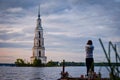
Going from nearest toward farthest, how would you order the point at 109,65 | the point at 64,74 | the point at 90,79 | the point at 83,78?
1. the point at 109,65
2. the point at 90,79
3. the point at 83,78
4. the point at 64,74

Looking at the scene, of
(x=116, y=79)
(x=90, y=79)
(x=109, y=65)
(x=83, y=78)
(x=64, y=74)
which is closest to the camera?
(x=109, y=65)

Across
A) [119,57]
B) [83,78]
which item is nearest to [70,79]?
[83,78]

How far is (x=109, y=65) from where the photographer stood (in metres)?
4.53

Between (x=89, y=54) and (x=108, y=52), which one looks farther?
(x=89, y=54)

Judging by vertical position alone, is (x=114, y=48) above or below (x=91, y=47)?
below

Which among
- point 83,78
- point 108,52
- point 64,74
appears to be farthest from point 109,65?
point 64,74

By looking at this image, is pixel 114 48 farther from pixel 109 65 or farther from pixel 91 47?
pixel 91 47

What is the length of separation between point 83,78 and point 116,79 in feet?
55.4

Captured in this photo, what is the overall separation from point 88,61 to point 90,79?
109cm

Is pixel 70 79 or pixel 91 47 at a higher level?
pixel 91 47

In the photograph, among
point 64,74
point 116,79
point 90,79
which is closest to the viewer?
point 116,79

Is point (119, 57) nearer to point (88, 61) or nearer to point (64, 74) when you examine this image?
point (88, 61)

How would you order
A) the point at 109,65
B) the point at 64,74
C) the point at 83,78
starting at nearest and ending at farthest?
the point at 109,65 < the point at 83,78 < the point at 64,74

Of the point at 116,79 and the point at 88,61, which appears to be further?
the point at 88,61
